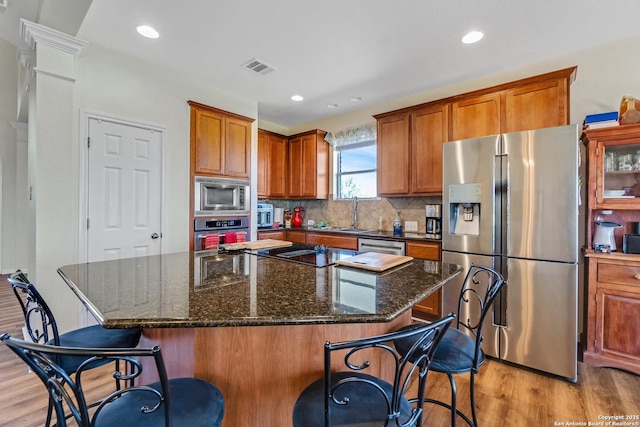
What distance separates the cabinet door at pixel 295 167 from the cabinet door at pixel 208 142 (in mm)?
1417

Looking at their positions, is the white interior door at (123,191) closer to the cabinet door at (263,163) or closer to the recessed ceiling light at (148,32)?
the recessed ceiling light at (148,32)

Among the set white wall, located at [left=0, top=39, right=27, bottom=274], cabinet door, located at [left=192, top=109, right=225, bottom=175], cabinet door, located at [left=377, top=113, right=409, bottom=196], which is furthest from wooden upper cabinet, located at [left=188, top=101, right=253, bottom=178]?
white wall, located at [left=0, top=39, right=27, bottom=274]

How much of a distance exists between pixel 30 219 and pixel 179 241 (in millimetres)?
1230

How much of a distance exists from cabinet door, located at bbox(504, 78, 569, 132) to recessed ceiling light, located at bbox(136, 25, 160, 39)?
329 cm

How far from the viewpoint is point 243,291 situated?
3.76ft

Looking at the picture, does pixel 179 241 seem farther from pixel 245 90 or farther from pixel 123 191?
pixel 245 90

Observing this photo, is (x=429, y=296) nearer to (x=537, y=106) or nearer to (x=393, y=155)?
(x=393, y=155)


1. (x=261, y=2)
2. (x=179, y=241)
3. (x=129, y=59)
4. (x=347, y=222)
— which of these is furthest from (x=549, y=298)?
(x=129, y=59)

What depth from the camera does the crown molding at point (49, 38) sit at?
7.34 feet

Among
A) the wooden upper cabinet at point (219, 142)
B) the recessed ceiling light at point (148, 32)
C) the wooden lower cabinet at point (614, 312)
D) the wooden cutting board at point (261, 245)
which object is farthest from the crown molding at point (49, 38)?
the wooden lower cabinet at point (614, 312)

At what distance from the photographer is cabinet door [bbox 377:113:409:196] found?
3551mm

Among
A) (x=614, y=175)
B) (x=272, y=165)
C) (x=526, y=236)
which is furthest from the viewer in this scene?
(x=272, y=165)

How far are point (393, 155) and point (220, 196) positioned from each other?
224 cm

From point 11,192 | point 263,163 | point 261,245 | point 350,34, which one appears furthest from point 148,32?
point 11,192
